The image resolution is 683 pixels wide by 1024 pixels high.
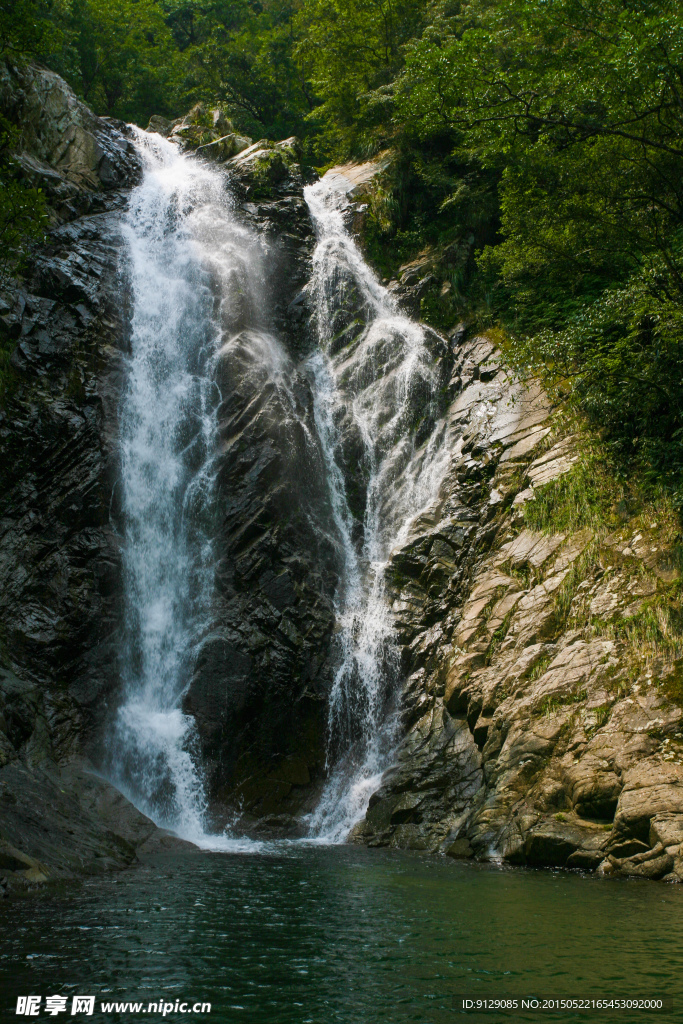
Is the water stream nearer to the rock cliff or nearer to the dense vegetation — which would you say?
the rock cliff

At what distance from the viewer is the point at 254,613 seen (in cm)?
1633

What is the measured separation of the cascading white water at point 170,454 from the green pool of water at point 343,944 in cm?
504

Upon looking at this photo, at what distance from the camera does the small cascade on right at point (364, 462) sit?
49.5 ft

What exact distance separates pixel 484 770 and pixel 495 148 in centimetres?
1220

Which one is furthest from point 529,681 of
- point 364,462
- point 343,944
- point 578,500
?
point 364,462

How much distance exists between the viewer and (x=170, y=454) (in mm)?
18453

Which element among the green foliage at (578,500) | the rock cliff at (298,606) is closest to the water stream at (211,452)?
the rock cliff at (298,606)

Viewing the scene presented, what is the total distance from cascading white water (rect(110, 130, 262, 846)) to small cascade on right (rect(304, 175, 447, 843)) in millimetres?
2708

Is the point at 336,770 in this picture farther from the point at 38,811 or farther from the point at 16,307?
the point at 16,307

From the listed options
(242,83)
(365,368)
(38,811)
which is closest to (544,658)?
(38,811)

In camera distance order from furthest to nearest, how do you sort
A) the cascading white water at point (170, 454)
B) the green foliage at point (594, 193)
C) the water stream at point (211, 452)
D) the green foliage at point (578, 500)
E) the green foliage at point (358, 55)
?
1. the green foliage at point (358, 55)
2. the water stream at point (211, 452)
3. the cascading white water at point (170, 454)
4. the green foliage at point (578, 500)
5. the green foliage at point (594, 193)

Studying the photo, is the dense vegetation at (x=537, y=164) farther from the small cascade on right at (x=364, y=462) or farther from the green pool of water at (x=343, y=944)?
the green pool of water at (x=343, y=944)

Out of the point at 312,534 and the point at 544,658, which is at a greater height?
the point at 312,534

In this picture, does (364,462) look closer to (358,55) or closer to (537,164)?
(537,164)
